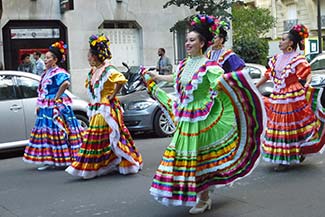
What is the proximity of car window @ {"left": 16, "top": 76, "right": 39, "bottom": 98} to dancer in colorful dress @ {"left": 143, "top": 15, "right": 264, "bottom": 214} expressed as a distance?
4.57 meters

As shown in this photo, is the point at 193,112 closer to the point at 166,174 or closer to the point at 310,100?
the point at 166,174

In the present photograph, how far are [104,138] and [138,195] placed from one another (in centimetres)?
123

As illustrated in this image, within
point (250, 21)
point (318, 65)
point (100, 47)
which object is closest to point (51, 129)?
point (100, 47)

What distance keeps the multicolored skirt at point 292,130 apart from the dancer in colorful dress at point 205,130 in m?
2.19

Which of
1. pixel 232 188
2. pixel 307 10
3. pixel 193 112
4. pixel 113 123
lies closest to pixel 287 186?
pixel 232 188

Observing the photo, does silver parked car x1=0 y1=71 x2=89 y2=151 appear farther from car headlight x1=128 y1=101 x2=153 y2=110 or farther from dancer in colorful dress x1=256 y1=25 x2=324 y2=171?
dancer in colorful dress x1=256 y1=25 x2=324 y2=171

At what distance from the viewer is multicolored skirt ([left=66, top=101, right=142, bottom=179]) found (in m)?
7.03

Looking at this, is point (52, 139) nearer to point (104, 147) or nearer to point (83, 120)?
point (104, 147)

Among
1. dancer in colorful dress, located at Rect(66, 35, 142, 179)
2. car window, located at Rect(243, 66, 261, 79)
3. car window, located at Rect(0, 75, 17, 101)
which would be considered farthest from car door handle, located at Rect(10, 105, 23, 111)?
car window, located at Rect(243, 66, 261, 79)

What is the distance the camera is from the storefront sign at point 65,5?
59.1ft

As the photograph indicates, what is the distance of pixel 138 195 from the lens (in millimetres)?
6191

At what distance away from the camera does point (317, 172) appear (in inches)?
278

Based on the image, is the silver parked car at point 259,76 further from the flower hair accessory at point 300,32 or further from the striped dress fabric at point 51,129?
the striped dress fabric at point 51,129

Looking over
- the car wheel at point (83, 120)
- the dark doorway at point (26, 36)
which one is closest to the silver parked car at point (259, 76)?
the car wheel at point (83, 120)
